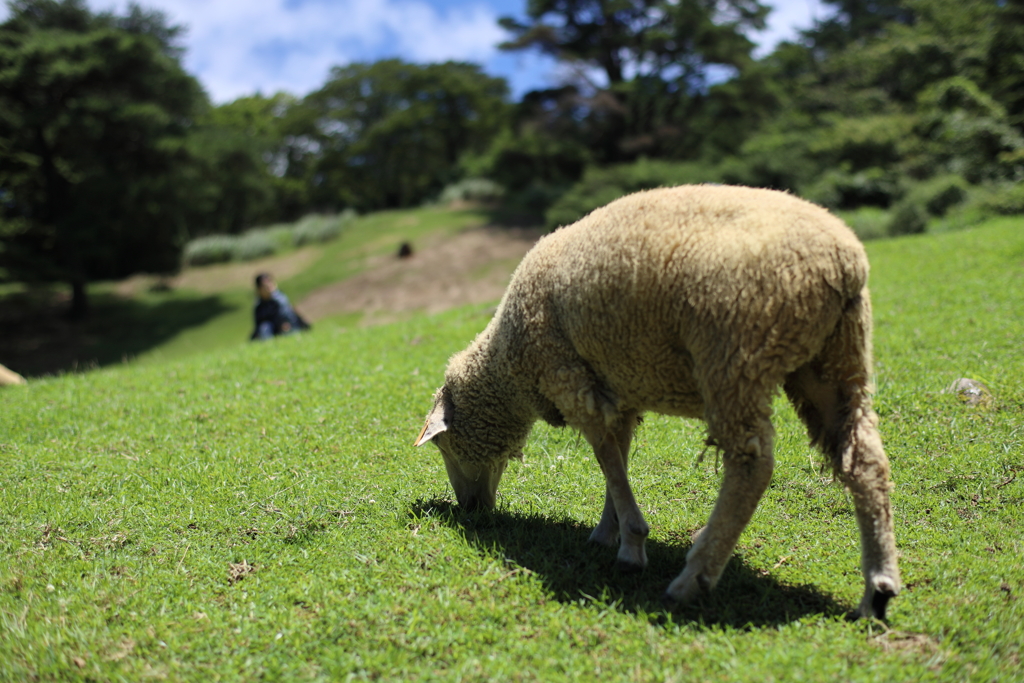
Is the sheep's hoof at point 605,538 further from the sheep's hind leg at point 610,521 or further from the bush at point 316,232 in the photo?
the bush at point 316,232

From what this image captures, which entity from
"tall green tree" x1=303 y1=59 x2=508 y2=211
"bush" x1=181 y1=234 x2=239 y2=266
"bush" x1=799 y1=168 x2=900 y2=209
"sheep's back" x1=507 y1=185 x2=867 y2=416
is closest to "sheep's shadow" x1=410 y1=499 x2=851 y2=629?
"sheep's back" x1=507 y1=185 x2=867 y2=416

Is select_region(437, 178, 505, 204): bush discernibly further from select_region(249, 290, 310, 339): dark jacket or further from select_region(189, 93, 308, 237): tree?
select_region(249, 290, 310, 339): dark jacket

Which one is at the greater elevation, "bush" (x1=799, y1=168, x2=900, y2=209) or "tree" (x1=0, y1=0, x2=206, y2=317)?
"tree" (x1=0, y1=0, x2=206, y2=317)

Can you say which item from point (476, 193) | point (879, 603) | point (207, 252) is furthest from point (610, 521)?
point (476, 193)

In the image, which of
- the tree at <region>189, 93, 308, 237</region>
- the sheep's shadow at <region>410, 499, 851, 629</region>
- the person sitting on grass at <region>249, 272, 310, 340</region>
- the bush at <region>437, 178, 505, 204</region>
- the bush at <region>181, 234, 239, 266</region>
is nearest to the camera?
the sheep's shadow at <region>410, 499, 851, 629</region>

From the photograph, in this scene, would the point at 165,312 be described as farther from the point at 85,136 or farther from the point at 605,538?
the point at 605,538

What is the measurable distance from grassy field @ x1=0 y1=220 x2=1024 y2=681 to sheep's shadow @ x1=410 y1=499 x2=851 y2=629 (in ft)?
0.05

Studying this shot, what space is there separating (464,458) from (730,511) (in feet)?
5.92

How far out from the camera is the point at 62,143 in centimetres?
2161

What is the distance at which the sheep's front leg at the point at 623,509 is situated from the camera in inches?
137

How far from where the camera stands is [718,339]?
2.93m

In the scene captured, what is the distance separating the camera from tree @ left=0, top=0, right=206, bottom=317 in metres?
19.8

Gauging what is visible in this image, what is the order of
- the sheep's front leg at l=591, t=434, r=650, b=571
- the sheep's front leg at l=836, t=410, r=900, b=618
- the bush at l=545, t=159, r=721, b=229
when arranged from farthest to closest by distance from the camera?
the bush at l=545, t=159, r=721, b=229, the sheep's front leg at l=591, t=434, r=650, b=571, the sheep's front leg at l=836, t=410, r=900, b=618

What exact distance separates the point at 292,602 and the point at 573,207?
2055 centimetres
